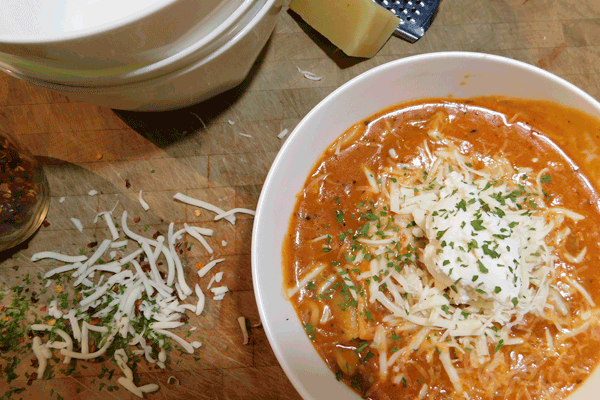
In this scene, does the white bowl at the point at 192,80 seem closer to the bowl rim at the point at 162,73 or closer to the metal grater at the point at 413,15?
the bowl rim at the point at 162,73

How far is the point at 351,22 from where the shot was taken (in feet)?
6.74

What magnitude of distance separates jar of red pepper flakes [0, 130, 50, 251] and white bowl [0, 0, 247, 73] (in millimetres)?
796

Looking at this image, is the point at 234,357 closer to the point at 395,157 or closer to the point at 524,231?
the point at 395,157

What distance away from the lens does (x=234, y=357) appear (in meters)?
2.05

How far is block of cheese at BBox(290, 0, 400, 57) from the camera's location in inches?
78.9

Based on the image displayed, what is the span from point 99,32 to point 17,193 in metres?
1.37

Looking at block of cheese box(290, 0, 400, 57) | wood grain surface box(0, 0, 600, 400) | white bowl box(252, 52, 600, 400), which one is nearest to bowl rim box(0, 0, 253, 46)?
white bowl box(252, 52, 600, 400)

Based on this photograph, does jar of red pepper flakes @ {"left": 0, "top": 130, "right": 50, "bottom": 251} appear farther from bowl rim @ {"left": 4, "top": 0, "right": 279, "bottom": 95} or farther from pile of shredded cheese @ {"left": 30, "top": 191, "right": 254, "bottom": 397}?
bowl rim @ {"left": 4, "top": 0, "right": 279, "bottom": 95}

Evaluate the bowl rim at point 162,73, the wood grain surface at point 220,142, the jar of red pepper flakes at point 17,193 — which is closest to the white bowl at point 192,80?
the bowl rim at point 162,73

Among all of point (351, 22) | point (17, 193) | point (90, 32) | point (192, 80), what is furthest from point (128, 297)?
point (351, 22)

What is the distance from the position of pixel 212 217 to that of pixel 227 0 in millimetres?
1130

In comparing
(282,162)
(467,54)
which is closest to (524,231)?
(467,54)

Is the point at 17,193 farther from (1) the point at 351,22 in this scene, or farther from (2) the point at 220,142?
(1) the point at 351,22

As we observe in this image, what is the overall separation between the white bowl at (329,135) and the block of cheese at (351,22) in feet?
1.20
